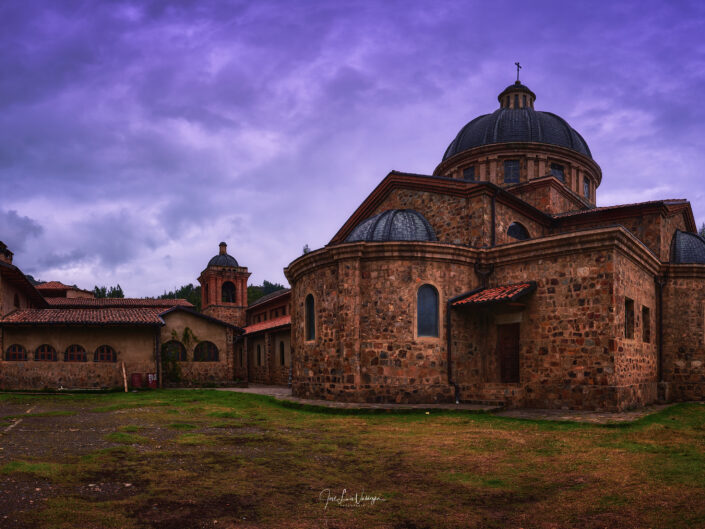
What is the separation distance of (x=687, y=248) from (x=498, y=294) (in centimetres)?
891

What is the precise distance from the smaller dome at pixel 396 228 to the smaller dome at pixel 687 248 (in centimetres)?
903

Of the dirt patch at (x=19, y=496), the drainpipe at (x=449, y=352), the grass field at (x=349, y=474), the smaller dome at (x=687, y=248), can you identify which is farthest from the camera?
the smaller dome at (x=687, y=248)

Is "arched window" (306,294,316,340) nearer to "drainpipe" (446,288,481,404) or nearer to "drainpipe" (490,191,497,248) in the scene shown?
"drainpipe" (446,288,481,404)

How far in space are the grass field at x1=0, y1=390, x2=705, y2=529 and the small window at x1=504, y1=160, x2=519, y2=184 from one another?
15270mm

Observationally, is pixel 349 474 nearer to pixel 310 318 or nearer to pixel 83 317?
pixel 310 318

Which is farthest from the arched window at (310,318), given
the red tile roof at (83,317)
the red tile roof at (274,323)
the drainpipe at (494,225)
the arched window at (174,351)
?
the arched window at (174,351)

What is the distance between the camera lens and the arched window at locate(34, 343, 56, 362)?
77.9 ft

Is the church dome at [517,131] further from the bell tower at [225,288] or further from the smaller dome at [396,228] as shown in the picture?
the bell tower at [225,288]

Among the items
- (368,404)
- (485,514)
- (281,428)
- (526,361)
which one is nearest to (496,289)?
(526,361)

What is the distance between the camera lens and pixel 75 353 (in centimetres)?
2422

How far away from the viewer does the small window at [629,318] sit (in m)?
15.1

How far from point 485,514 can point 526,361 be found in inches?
418

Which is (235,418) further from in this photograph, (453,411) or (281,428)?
(453,411)

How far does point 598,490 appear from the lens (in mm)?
5934
